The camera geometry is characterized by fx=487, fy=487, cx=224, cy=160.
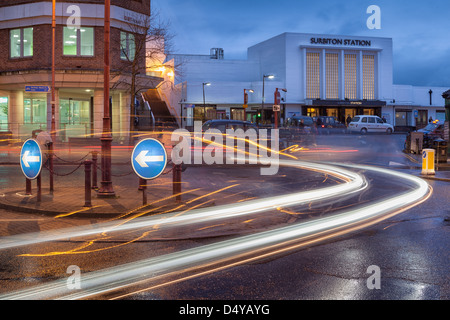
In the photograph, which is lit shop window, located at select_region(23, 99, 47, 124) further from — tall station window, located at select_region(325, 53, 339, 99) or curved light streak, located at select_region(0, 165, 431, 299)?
tall station window, located at select_region(325, 53, 339, 99)

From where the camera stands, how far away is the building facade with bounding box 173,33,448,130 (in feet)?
234

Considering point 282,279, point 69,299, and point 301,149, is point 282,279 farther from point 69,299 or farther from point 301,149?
point 301,149

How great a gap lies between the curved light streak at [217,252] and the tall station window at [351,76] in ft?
217

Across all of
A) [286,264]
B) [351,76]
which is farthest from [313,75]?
[286,264]

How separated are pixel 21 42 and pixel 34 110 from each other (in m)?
5.24

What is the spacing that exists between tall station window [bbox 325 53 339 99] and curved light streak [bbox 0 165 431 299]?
6480 centimetres

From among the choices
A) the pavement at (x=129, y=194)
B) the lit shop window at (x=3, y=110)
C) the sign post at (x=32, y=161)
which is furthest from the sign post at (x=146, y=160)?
the lit shop window at (x=3, y=110)

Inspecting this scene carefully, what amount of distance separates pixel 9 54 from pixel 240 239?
32878 mm

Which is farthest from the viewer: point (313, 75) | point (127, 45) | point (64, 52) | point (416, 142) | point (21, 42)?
point (313, 75)

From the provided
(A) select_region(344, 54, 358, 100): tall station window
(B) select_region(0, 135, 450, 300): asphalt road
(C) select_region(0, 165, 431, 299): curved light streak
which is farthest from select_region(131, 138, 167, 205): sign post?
(A) select_region(344, 54, 358, 100): tall station window

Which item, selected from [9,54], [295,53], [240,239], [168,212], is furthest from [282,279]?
[295,53]

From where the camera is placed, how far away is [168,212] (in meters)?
10.0

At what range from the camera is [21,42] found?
3459 cm

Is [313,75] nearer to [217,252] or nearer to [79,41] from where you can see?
[79,41]
